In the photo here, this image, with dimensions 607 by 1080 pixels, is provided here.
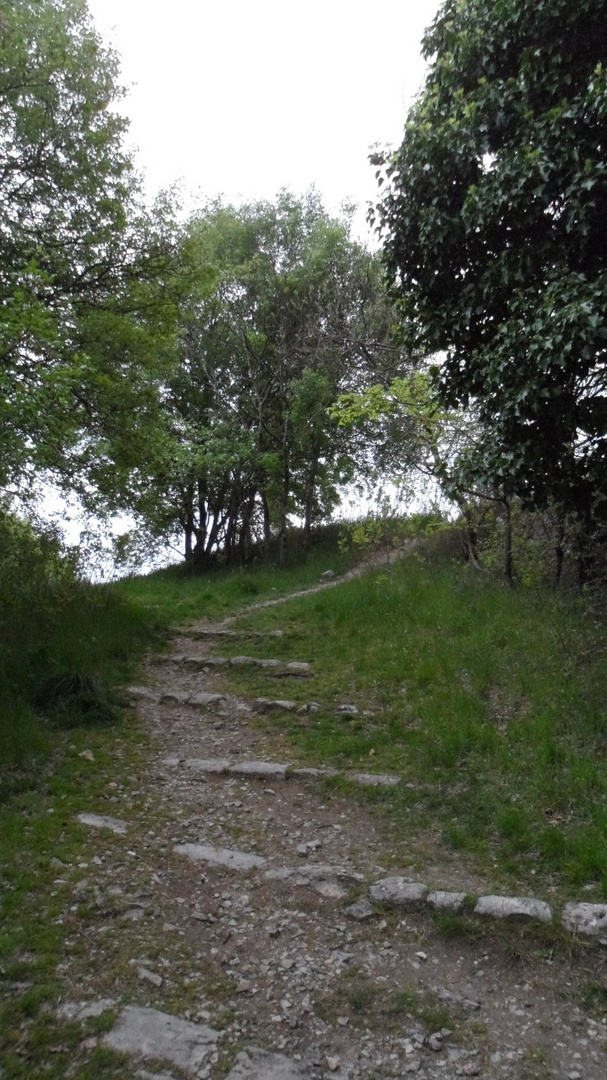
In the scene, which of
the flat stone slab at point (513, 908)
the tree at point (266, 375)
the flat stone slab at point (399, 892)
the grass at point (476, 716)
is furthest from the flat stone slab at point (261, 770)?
the tree at point (266, 375)

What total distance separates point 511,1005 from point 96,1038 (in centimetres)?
188

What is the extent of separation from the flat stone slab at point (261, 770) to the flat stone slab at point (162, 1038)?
2.73 meters

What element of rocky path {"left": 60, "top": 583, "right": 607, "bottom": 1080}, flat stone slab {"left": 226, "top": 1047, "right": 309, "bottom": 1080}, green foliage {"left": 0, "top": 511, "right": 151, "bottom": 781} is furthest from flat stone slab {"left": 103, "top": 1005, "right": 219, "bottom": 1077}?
green foliage {"left": 0, "top": 511, "right": 151, "bottom": 781}

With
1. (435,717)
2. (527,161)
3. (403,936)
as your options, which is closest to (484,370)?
(527,161)

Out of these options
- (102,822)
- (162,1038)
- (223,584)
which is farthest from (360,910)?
(223,584)

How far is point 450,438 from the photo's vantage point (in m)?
9.72

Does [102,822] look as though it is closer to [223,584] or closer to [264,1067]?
[264,1067]

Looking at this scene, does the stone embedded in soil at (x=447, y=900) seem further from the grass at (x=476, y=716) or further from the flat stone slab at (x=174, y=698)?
the flat stone slab at (x=174, y=698)

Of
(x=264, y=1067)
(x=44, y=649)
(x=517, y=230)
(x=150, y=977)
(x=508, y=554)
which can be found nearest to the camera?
(x=264, y=1067)

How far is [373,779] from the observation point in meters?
5.93

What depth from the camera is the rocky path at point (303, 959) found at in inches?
131

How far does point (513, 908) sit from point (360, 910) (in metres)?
0.84

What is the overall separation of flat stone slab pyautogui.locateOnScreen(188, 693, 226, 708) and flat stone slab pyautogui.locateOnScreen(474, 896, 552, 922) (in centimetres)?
419

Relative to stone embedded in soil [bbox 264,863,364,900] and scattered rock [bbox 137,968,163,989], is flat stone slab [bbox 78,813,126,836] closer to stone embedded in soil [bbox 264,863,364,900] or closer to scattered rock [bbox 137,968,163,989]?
stone embedded in soil [bbox 264,863,364,900]
